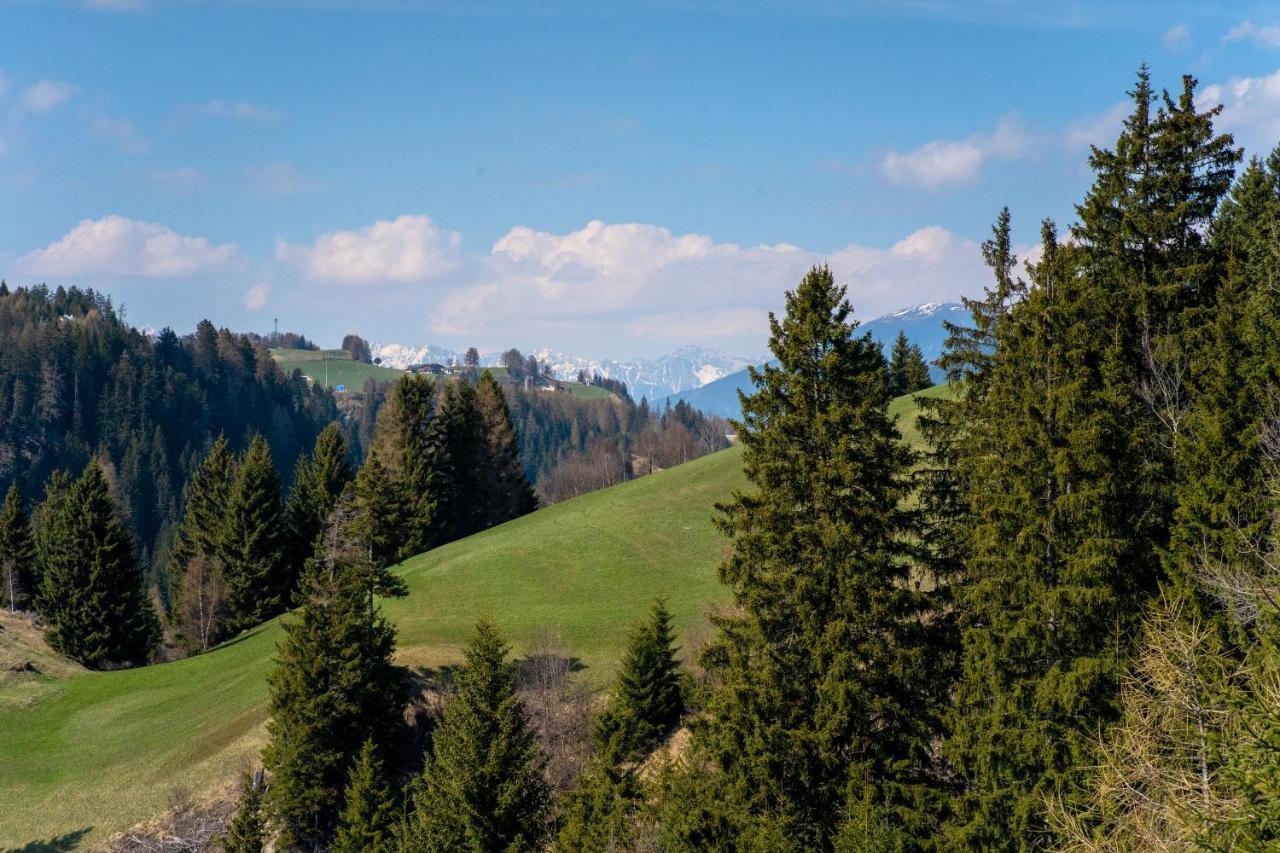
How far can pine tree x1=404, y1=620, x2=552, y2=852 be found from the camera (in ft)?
98.6

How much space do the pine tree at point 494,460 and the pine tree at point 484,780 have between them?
189ft

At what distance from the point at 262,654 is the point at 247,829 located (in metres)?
25.9

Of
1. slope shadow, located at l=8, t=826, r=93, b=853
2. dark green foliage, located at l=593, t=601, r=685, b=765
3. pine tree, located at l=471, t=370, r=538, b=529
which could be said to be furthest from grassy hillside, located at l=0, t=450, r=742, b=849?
pine tree, located at l=471, t=370, r=538, b=529

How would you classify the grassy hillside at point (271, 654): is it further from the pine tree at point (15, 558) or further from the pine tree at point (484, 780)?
the pine tree at point (15, 558)

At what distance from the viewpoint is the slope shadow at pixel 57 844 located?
39594 mm

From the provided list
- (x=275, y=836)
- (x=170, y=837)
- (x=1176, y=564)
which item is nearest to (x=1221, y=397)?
(x=1176, y=564)

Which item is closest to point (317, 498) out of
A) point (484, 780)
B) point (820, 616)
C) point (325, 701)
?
point (325, 701)

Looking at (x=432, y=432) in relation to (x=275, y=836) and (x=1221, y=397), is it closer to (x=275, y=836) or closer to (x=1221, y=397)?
(x=275, y=836)

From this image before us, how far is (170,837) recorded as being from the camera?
126 ft

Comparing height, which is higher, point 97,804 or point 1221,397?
point 1221,397

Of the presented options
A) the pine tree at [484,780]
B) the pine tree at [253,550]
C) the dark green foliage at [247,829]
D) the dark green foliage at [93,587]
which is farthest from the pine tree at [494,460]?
the pine tree at [484,780]

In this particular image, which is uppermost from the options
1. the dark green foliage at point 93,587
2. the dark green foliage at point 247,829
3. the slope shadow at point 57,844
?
the dark green foliage at point 93,587

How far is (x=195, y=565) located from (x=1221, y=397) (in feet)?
247

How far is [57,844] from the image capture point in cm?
3988
